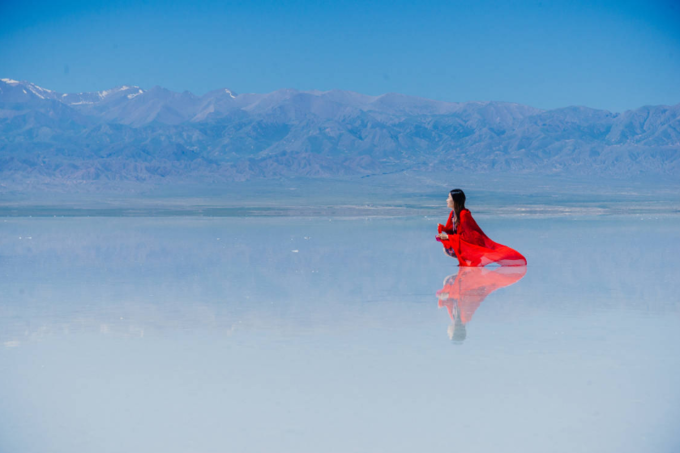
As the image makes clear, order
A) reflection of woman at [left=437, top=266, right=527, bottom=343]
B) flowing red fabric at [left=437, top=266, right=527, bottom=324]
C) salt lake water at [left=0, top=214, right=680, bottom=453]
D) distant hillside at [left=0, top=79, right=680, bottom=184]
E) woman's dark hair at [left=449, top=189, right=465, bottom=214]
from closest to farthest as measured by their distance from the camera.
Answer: salt lake water at [left=0, top=214, right=680, bottom=453] → reflection of woman at [left=437, top=266, right=527, bottom=343] → flowing red fabric at [left=437, top=266, right=527, bottom=324] → woman's dark hair at [left=449, top=189, right=465, bottom=214] → distant hillside at [left=0, top=79, right=680, bottom=184]

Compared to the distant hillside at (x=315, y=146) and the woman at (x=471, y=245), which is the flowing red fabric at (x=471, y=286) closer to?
the woman at (x=471, y=245)

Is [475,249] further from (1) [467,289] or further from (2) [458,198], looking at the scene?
(1) [467,289]

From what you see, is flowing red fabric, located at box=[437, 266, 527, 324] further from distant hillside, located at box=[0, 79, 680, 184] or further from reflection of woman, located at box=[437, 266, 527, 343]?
distant hillside, located at box=[0, 79, 680, 184]

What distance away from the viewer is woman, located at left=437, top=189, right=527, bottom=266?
1043cm

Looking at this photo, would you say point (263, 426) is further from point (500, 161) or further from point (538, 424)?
point (500, 161)

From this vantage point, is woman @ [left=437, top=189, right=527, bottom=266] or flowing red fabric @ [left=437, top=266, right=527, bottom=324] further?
woman @ [left=437, top=189, right=527, bottom=266]

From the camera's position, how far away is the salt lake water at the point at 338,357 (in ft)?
12.2

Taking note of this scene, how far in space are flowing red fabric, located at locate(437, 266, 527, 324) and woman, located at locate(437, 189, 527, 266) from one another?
0.43 feet

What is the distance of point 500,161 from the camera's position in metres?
120

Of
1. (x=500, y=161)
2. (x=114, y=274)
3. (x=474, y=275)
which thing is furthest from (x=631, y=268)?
(x=500, y=161)

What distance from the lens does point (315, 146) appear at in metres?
138

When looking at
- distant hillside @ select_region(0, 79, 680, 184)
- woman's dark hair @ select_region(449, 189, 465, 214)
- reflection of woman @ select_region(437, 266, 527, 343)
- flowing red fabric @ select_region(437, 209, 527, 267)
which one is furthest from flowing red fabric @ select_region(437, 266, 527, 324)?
distant hillside @ select_region(0, 79, 680, 184)

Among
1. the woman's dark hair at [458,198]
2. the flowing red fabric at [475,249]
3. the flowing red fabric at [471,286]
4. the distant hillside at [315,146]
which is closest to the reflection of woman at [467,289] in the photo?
the flowing red fabric at [471,286]

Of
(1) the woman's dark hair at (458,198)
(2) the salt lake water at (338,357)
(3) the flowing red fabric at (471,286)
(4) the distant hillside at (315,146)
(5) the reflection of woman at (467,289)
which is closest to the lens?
(2) the salt lake water at (338,357)
